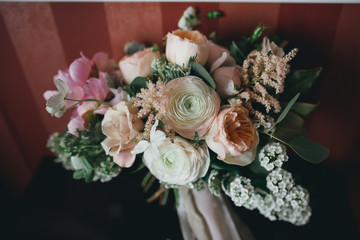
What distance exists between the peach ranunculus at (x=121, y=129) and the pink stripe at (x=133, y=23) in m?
0.41

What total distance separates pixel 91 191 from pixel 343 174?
1048mm

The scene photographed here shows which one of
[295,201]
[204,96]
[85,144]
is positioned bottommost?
[295,201]

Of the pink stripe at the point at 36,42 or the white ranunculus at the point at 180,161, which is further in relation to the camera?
the pink stripe at the point at 36,42

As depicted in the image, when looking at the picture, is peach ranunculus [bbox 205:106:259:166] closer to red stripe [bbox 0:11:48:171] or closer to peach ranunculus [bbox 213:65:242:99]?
peach ranunculus [bbox 213:65:242:99]

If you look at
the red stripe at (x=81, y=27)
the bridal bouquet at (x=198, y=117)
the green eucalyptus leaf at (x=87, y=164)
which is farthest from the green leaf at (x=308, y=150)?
the red stripe at (x=81, y=27)

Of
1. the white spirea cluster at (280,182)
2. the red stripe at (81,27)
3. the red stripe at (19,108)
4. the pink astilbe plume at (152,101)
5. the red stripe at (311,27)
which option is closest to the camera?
the pink astilbe plume at (152,101)

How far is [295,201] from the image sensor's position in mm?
684

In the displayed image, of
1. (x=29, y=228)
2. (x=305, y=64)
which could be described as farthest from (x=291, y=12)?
(x=29, y=228)

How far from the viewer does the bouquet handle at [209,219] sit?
780 millimetres

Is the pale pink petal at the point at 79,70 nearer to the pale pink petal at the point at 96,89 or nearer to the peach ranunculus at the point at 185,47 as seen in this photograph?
the pale pink petal at the point at 96,89

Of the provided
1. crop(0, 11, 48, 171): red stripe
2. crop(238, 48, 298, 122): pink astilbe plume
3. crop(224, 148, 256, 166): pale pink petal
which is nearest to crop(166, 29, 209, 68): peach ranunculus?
crop(238, 48, 298, 122): pink astilbe plume

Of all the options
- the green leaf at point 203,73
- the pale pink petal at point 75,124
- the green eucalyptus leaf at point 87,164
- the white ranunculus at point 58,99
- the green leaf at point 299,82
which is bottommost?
the green eucalyptus leaf at point 87,164

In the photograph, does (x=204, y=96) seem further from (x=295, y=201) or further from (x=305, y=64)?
(x=305, y=64)

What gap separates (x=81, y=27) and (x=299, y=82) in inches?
30.9
